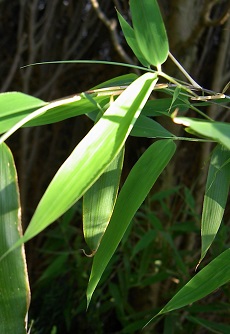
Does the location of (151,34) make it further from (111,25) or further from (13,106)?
(111,25)

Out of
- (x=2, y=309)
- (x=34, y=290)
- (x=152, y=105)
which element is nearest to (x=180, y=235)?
(x=34, y=290)

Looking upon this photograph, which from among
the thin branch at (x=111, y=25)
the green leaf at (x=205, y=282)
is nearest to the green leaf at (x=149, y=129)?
the green leaf at (x=205, y=282)

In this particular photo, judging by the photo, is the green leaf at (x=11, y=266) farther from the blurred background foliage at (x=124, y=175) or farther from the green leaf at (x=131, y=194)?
the blurred background foliage at (x=124, y=175)

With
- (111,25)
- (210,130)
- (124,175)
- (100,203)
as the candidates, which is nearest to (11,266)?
(100,203)

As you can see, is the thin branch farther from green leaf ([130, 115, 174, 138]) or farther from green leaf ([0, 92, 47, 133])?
green leaf ([0, 92, 47, 133])

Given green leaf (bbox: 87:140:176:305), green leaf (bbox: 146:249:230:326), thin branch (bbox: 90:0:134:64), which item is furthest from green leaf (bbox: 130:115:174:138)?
thin branch (bbox: 90:0:134:64)

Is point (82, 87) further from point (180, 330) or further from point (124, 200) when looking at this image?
point (124, 200)
